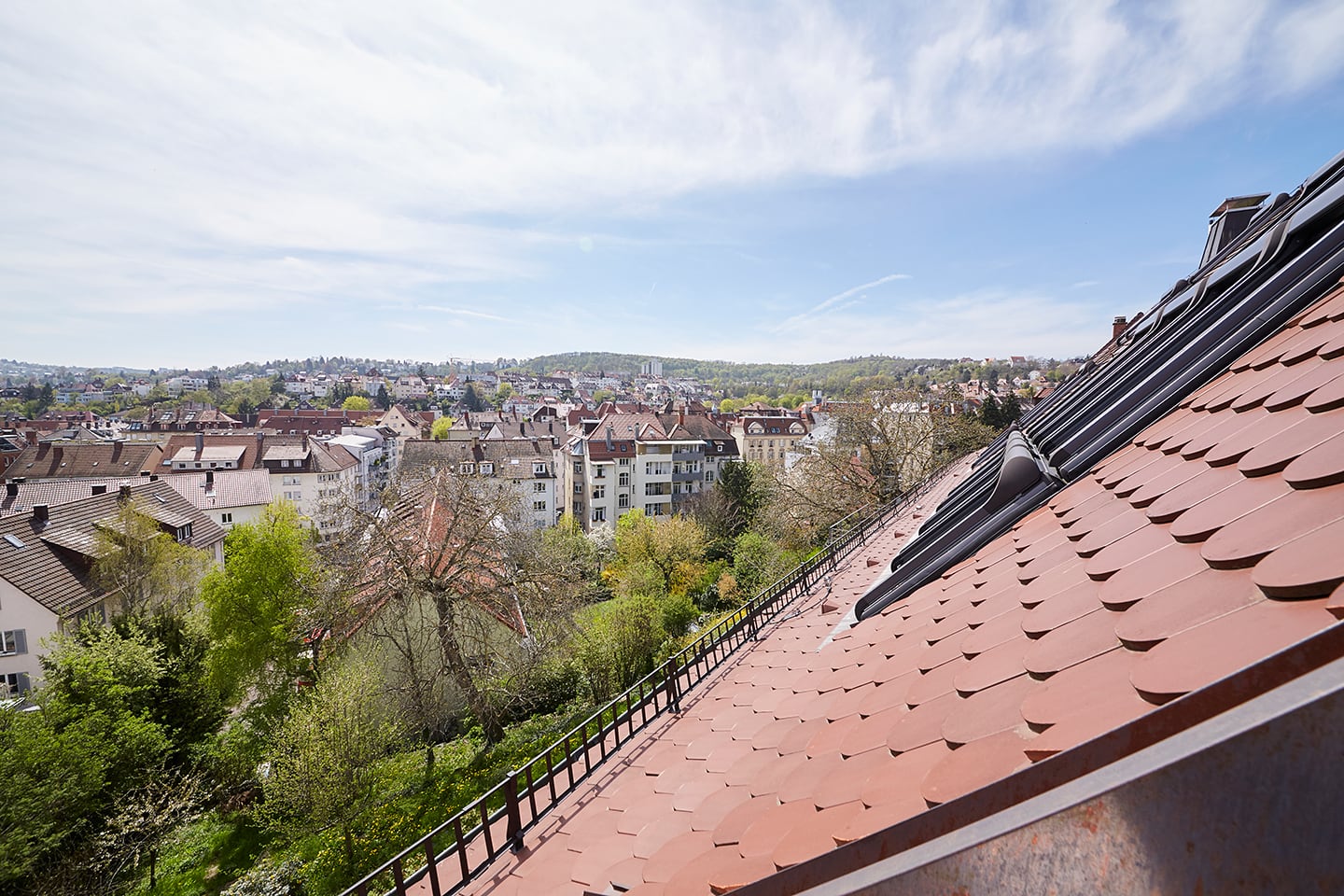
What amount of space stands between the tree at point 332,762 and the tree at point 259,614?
26.7 ft

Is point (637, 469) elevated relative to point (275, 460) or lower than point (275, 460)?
lower

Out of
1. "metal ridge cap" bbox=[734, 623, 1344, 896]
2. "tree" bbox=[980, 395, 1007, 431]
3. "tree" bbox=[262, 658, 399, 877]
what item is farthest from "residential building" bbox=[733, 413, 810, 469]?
"metal ridge cap" bbox=[734, 623, 1344, 896]

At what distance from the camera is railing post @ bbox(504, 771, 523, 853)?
4.65m

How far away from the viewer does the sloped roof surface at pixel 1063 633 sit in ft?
4.46

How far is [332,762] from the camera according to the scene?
1352cm

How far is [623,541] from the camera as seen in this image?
3447 centimetres

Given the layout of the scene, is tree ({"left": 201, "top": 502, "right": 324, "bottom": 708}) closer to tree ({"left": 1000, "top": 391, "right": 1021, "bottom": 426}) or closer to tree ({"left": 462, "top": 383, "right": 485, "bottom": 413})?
tree ({"left": 1000, "top": 391, "right": 1021, "bottom": 426})

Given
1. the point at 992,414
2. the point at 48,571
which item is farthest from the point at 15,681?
the point at 992,414

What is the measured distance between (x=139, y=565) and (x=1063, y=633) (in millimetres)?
35385

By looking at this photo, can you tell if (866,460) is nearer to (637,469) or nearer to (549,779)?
(637,469)

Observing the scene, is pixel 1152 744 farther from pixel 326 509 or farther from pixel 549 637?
pixel 326 509

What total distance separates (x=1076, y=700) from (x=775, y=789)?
4.61 ft

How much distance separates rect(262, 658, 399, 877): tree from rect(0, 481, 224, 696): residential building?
15.0 meters

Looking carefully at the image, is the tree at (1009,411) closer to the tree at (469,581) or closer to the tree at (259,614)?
the tree at (469,581)
